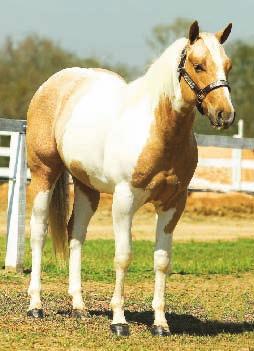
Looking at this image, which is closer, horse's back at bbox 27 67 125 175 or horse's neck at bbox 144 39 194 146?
horse's neck at bbox 144 39 194 146

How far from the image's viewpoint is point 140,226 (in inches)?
734

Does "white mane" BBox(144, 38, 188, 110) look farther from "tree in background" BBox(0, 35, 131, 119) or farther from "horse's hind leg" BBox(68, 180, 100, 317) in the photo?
"tree in background" BBox(0, 35, 131, 119)

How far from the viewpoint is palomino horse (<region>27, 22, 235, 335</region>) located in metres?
6.40

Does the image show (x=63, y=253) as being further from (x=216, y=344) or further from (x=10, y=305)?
(x=216, y=344)

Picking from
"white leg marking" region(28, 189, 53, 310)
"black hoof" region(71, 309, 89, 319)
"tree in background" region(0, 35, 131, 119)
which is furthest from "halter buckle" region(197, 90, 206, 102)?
"tree in background" region(0, 35, 131, 119)

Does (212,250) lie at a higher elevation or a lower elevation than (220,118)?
lower

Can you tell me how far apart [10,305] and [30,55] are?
3636 centimetres

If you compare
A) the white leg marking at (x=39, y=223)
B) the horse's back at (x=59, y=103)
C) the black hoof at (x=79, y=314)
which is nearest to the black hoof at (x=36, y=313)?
the black hoof at (x=79, y=314)

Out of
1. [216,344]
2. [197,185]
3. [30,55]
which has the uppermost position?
[30,55]

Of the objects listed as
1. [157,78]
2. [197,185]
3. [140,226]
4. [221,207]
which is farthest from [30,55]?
[157,78]

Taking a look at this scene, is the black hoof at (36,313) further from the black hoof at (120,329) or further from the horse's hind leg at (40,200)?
the black hoof at (120,329)

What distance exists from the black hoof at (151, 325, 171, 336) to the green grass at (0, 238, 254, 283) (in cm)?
246

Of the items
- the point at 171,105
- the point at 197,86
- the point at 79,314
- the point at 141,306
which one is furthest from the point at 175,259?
the point at 197,86

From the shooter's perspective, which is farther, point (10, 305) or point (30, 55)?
point (30, 55)
